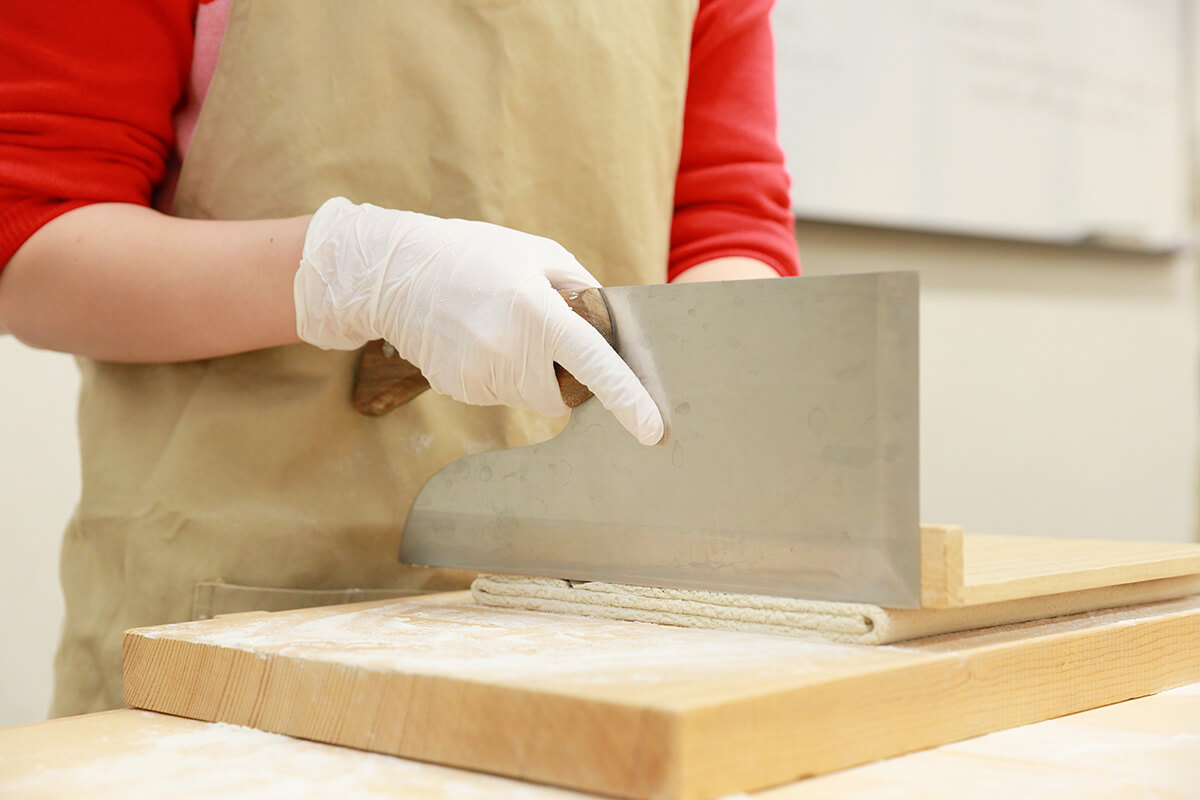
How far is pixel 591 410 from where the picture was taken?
2.12 feet

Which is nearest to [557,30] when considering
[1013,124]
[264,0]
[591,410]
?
[264,0]

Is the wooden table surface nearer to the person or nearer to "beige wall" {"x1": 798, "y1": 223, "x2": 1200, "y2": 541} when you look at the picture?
the person

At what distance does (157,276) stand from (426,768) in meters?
0.40

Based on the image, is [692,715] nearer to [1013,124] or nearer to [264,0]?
[264,0]

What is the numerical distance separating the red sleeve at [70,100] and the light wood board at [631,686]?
306 millimetres

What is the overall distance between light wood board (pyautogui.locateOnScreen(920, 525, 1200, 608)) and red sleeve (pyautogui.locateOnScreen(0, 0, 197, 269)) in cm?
58

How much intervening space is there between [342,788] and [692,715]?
0.14 m

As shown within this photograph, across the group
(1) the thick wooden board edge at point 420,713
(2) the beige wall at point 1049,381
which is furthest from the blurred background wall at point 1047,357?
(1) the thick wooden board edge at point 420,713

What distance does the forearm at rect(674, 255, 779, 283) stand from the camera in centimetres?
97

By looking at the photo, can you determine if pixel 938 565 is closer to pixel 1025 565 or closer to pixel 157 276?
pixel 1025 565

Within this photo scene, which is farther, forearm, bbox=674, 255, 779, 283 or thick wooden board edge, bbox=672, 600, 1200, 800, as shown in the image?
forearm, bbox=674, 255, 779, 283

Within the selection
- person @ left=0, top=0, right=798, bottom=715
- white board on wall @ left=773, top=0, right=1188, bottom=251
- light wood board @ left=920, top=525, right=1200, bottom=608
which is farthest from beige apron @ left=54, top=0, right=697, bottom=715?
white board on wall @ left=773, top=0, right=1188, bottom=251

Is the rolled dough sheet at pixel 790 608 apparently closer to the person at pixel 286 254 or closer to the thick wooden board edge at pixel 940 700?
the thick wooden board edge at pixel 940 700

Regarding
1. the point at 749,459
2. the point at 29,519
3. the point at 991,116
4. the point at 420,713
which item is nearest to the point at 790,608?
the point at 749,459
